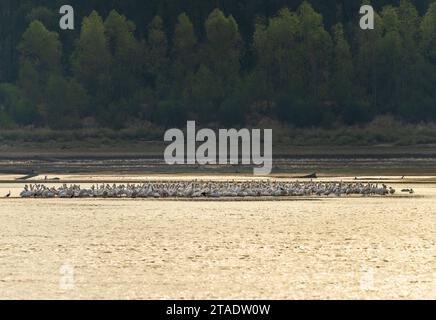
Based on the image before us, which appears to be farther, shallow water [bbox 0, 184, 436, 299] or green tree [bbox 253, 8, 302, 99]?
green tree [bbox 253, 8, 302, 99]

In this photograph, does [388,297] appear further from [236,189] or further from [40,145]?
[40,145]

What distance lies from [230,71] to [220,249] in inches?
3191

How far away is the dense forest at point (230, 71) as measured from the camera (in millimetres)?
113125

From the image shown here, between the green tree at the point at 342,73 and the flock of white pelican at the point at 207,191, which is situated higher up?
the green tree at the point at 342,73

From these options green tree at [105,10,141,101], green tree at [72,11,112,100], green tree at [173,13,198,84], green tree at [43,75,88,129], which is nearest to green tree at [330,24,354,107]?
green tree at [173,13,198,84]

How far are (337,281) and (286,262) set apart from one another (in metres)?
3.95

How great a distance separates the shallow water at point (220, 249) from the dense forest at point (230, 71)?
56.8m

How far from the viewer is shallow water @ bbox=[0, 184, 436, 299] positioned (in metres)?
30.7

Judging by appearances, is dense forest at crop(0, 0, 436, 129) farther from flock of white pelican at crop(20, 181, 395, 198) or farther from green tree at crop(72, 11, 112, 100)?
flock of white pelican at crop(20, 181, 395, 198)

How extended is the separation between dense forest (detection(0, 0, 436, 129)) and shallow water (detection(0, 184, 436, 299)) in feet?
186

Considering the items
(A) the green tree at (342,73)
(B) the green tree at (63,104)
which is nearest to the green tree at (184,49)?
(B) the green tree at (63,104)

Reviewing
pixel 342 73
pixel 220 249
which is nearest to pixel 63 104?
pixel 342 73

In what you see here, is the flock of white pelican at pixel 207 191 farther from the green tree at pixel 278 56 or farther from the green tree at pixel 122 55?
the green tree at pixel 122 55

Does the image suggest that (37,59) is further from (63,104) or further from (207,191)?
(207,191)
